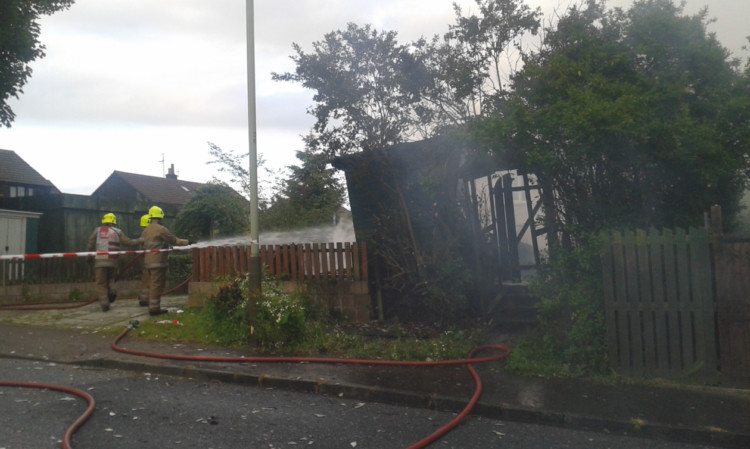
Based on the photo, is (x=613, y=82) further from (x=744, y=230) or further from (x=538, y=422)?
(x=538, y=422)

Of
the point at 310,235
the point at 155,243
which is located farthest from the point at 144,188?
the point at 155,243

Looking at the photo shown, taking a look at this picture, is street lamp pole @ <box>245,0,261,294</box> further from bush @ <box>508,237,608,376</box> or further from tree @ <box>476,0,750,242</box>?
bush @ <box>508,237,608,376</box>

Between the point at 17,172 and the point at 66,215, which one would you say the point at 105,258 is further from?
the point at 17,172

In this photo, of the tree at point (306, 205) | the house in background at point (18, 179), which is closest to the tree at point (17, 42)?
the tree at point (306, 205)

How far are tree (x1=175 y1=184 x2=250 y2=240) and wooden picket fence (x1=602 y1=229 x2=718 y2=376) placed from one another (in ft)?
46.6

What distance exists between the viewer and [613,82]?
24.3 ft

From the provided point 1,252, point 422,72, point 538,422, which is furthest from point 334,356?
point 1,252

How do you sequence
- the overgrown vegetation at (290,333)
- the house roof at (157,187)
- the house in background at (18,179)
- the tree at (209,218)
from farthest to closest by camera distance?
1. the house roof at (157,187)
2. the house in background at (18,179)
3. the tree at (209,218)
4. the overgrown vegetation at (290,333)

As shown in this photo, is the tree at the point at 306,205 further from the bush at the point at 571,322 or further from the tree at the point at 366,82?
the bush at the point at 571,322

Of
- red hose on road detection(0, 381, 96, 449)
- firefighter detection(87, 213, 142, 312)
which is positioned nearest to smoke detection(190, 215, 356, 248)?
firefighter detection(87, 213, 142, 312)

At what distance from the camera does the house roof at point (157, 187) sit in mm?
43906

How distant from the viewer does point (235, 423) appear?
17.4ft

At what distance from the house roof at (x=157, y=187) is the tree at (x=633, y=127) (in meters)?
38.6

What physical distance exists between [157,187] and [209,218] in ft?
94.1
